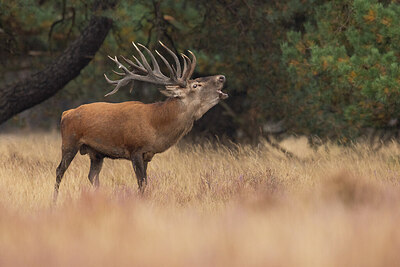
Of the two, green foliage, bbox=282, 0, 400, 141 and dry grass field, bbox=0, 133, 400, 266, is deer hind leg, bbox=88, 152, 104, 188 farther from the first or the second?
green foliage, bbox=282, 0, 400, 141

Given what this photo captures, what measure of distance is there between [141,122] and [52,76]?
470cm

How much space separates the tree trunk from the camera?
466 inches

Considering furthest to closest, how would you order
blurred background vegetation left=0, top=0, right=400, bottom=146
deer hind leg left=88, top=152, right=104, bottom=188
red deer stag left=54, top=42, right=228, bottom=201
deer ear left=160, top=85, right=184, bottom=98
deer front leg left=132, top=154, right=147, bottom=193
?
blurred background vegetation left=0, top=0, right=400, bottom=146 → deer hind leg left=88, top=152, right=104, bottom=188 → deer ear left=160, top=85, right=184, bottom=98 → red deer stag left=54, top=42, right=228, bottom=201 → deer front leg left=132, top=154, right=147, bottom=193

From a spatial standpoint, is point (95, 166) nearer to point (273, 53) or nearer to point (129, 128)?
point (129, 128)

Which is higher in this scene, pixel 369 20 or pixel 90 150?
pixel 369 20

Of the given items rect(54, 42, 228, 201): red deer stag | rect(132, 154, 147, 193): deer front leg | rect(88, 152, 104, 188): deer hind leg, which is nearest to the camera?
rect(132, 154, 147, 193): deer front leg

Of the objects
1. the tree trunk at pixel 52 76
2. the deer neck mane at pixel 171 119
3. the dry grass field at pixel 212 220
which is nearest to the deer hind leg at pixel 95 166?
the dry grass field at pixel 212 220

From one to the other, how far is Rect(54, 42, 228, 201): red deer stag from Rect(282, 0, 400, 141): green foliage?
89.0 inches

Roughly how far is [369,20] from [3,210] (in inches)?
219

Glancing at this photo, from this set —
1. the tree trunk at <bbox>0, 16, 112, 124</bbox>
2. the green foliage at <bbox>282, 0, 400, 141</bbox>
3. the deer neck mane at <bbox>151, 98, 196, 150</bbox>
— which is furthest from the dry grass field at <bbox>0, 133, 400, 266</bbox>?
the tree trunk at <bbox>0, 16, 112, 124</bbox>

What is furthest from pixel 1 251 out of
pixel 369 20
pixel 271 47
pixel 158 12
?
pixel 271 47

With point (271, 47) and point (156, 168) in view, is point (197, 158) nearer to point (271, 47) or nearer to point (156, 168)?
point (156, 168)

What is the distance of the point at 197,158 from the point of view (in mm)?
11328

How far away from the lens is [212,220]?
562 centimetres
